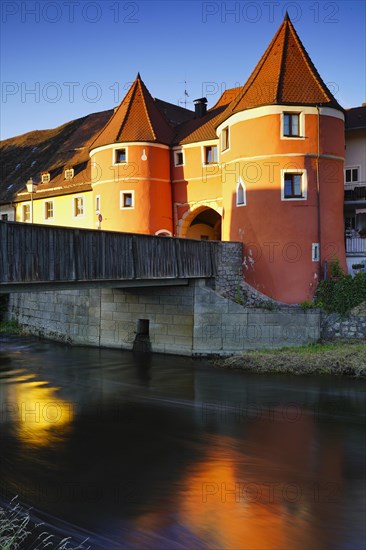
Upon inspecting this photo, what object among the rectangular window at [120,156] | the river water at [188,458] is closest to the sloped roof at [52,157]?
the rectangular window at [120,156]

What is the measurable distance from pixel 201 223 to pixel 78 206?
7.21 metres

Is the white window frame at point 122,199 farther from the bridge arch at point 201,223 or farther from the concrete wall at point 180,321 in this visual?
the concrete wall at point 180,321

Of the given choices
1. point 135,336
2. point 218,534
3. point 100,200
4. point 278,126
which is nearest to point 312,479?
point 218,534

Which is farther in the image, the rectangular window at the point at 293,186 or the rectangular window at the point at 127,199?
the rectangular window at the point at 127,199

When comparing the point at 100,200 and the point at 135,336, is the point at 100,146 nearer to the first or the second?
the point at 100,200

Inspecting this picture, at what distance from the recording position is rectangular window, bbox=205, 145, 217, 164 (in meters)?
24.6

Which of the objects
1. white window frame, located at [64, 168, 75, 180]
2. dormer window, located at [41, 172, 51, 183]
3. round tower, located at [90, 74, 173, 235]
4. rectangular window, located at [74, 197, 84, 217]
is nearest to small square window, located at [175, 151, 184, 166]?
round tower, located at [90, 74, 173, 235]

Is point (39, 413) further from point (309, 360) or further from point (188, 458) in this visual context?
point (309, 360)

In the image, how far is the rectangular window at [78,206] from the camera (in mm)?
28812

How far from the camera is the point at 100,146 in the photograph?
25.8 metres

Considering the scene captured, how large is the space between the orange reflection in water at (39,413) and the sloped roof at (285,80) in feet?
42.7

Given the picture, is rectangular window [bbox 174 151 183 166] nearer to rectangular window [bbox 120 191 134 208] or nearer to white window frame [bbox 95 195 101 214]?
rectangular window [bbox 120 191 134 208]

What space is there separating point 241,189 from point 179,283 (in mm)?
4767

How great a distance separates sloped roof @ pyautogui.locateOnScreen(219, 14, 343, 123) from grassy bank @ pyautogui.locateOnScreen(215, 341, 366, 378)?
9.36 metres
